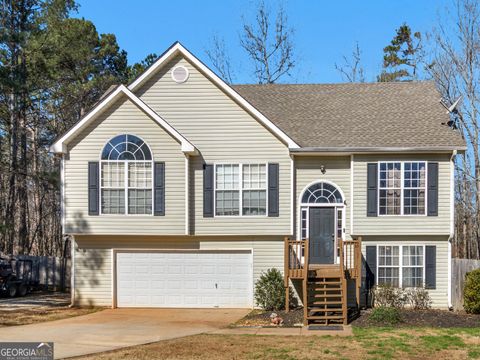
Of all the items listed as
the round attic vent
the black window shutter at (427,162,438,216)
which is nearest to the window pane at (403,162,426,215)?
the black window shutter at (427,162,438,216)

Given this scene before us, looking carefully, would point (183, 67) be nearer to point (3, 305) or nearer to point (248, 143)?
point (248, 143)

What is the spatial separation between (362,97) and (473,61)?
11.4 m

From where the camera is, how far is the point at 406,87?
72.3 feet

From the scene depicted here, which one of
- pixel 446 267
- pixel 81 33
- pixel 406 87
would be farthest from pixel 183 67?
pixel 81 33

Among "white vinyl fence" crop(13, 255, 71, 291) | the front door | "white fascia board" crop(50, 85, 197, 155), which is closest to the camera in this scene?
"white fascia board" crop(50, 85, 197, 155)

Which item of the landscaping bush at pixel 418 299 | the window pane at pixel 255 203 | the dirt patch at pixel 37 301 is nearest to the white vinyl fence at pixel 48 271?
the dirt patch at pixel 37 301

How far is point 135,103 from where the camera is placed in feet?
59.2

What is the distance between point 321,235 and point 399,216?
249 centimetres

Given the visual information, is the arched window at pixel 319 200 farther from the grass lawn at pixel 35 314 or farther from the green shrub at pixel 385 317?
the grass lawn at pixel 35 314

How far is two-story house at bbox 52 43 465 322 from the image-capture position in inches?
714

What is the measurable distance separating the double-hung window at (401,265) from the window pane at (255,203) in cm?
389

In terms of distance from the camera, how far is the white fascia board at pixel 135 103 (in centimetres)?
1786

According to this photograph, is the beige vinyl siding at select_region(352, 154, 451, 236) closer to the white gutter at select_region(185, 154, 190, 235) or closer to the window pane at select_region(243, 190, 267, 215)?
the window pane at select_region(243, 190, 267, 215)

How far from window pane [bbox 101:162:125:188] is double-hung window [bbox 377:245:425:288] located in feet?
27.4
